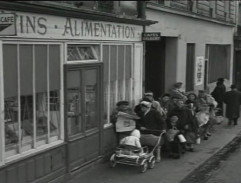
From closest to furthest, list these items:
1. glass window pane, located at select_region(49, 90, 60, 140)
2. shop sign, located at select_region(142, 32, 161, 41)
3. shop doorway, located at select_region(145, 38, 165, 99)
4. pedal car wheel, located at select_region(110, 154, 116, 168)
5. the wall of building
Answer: glass window pane, located at select_region(49, 90, 60, 140), pedal car wheel, located at select_region(110, 154, 116, 168), shop sign, located at select_region(142, 32, 161, 41), the wall of building, shop doorway, located at select_region(145, 38, 165, 99)

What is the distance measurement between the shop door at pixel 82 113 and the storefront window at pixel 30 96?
43 cm

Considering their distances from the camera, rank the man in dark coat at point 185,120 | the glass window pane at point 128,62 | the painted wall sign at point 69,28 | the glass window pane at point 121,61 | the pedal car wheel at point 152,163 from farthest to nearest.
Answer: the glass window pane at point 128,62
the man in dark coat at point 185,120
the glass window pane at point 121,61
the pedal car wheel at point 152,163
the painted wall sign at point 69,28

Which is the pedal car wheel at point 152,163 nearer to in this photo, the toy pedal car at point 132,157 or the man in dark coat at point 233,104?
the toy pedal car at point 132,157

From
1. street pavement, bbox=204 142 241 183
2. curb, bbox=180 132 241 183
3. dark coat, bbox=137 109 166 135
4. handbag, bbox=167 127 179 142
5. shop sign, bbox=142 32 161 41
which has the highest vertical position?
shop sign, bbox=142 32 161 41

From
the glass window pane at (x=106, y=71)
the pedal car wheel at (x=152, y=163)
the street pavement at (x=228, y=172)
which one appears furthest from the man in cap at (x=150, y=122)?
the street pavement at (x=228, y=172)

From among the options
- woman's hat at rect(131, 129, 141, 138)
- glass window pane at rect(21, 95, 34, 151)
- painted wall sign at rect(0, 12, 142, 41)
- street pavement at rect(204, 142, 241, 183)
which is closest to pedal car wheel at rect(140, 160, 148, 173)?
woman's hat at rect(131, 129, 141, 138)

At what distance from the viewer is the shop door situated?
880cm

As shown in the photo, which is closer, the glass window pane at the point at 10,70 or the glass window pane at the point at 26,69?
the glass window pane at the point at 10,70

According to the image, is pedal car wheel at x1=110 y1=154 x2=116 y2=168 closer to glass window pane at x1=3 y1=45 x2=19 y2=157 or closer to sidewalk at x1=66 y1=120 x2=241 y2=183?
sidewalk at x1=66 y1=120 x2=241 y2=183

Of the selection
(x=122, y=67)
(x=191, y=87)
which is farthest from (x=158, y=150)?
(x=191, y=87)

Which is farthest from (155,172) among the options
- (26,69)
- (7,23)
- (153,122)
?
(7,23)

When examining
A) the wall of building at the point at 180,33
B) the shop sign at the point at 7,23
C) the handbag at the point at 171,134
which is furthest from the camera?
the wall of building at the point at 180,33

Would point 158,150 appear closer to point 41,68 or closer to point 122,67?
point 122,67

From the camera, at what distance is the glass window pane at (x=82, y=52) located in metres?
8.80
